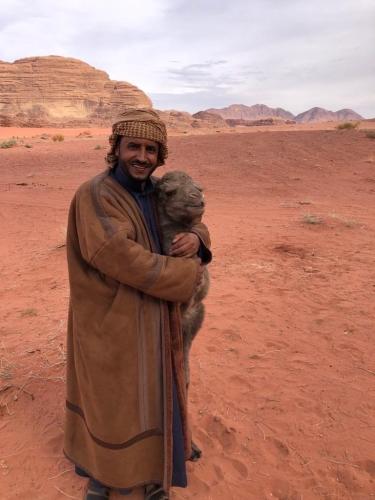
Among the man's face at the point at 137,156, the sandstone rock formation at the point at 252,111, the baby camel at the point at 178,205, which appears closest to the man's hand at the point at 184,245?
the baby camel at the point at 178,205

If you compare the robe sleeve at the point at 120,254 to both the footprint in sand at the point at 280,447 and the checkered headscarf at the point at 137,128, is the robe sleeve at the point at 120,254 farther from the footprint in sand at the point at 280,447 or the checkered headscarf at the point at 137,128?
the footprint in sand at the point at 280,447

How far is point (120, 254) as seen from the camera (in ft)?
5.44

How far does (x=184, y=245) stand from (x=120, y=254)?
308mm

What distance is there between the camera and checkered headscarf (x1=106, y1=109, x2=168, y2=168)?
175 centimetres

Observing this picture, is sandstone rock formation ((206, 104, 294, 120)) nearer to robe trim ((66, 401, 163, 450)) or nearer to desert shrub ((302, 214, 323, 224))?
desert shrub ((302, 214, 323, 224))

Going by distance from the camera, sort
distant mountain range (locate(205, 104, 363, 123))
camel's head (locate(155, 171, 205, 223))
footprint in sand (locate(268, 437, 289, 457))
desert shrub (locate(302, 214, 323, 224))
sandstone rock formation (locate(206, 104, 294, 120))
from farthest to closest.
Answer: sandstone rock formation (locate(206, 104, 294, 120)) → distant mountain range (locate(205, 104, 363, 123)) → desert shrub (locate(302, 214, 323, 224)) → footprint in sand (locate(268, 437, 289, 457)) → camel's head (locate(155, 171, 205, 223))

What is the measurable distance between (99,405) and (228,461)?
1191 mm

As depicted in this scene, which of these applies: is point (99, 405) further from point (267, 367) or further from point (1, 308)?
point (1, 308)

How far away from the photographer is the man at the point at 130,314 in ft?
5.62

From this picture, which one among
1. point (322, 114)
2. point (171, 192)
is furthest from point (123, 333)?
point (322, 114)

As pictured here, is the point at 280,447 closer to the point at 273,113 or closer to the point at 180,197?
the point at 180,197

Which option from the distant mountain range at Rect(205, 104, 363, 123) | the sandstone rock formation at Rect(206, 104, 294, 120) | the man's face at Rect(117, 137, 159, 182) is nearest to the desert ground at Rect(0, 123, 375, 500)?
the man's face at Rect(117, 137, 159, 182)

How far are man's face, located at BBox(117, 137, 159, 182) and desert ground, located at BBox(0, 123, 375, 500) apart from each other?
1.89m

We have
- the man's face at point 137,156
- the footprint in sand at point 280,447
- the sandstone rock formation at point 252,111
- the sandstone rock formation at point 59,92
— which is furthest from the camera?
the sandstone rock formation at point 252,111
